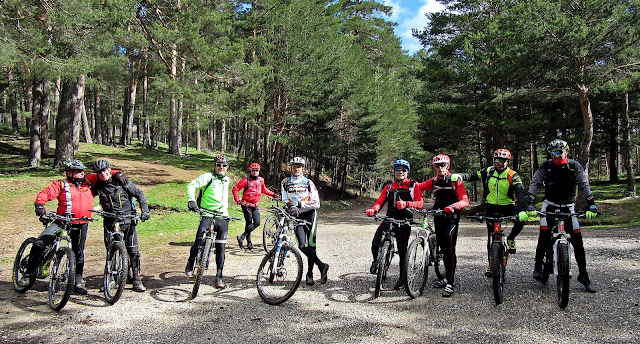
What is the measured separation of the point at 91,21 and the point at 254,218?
10865mm

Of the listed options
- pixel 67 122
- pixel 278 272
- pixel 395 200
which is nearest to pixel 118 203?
pixel 278 272

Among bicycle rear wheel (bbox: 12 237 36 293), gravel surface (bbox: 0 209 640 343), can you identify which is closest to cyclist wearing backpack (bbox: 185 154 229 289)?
gravel surface (bbox: 0 209 640 343)

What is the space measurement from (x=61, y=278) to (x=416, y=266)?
16.2 feet

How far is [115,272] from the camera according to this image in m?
5.43

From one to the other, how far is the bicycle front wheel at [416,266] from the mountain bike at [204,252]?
2.83 m

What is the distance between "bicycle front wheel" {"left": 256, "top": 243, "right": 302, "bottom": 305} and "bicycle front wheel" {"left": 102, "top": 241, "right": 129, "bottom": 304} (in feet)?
6.09

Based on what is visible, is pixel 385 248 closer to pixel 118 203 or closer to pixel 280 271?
pixel 280 271

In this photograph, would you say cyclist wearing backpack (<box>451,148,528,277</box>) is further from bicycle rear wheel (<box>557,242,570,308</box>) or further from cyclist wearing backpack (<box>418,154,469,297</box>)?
bicycle rear wheel (<box>557,242,570,308</box>)

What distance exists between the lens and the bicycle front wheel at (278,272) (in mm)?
5488

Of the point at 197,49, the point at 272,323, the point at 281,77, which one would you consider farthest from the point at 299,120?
the point at 272,323

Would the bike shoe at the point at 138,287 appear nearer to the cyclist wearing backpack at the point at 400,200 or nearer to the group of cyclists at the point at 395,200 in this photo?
the group of cyclists at the point at 395,200

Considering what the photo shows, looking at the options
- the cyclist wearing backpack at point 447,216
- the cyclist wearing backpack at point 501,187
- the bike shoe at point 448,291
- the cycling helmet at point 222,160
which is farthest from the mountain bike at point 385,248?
the cycling helmet at point 222,160

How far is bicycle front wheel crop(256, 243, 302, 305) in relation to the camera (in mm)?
5488

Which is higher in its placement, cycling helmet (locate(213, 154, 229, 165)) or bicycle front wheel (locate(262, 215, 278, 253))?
cycling helmet (locate(213, 154, 229, 165))
